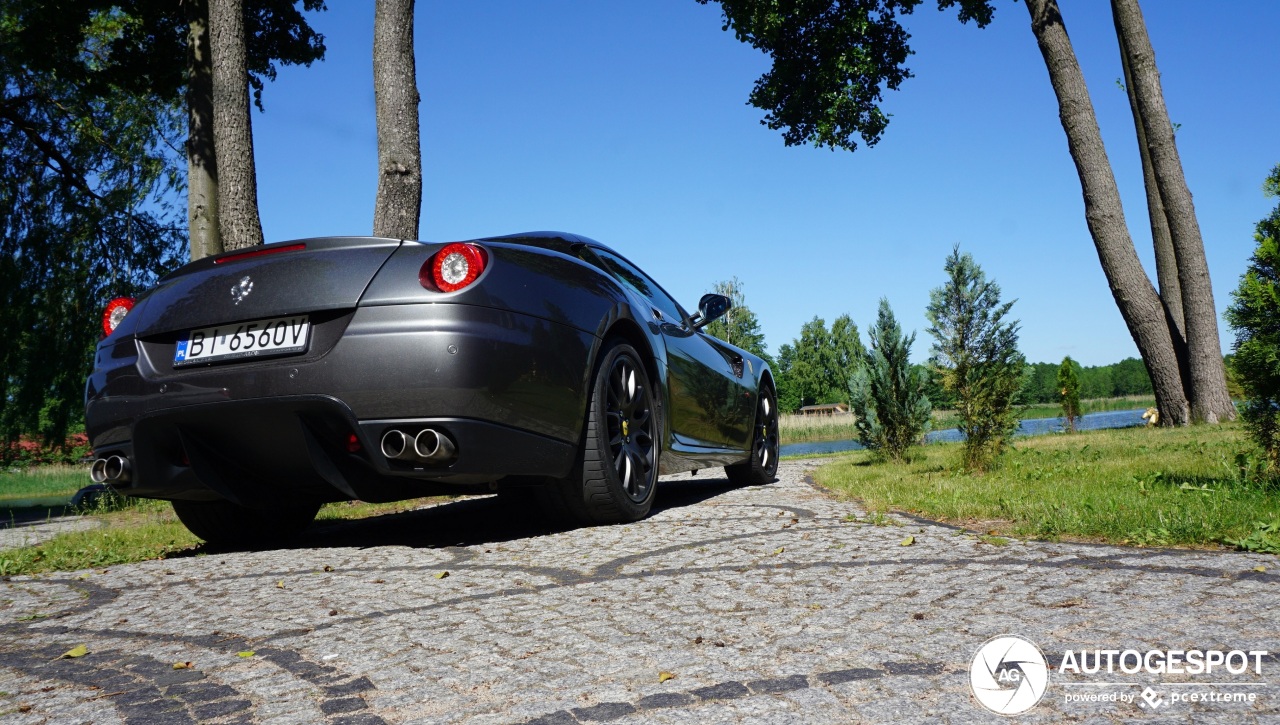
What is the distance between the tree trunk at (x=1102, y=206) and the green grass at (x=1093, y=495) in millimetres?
5455

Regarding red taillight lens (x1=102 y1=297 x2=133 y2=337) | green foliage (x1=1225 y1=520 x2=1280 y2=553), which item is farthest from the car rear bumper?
green foliage (x1=1225 y1=520 x2=1280 y2=553)

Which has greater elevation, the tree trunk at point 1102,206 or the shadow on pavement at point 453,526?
the tree trunk at point 1102,206

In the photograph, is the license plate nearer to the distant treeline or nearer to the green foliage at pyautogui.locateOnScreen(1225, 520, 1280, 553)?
the green foliage at pyautogui.locateOnScreen(1225, 520, 1280, 553)

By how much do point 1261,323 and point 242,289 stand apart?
4.55 m

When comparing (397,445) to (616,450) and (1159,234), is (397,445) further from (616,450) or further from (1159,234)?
(1159,234)

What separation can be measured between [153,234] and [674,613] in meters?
17.3

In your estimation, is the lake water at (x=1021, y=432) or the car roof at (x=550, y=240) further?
the lake water at (x=1021, y=432)

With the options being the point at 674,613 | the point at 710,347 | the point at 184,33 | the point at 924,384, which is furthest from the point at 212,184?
the point at 674,613

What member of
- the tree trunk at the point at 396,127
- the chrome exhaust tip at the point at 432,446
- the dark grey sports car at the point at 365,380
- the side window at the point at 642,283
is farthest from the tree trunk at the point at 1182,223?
the chrome exhaust tip at the point at 432,446

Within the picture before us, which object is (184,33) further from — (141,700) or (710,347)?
(141,700)

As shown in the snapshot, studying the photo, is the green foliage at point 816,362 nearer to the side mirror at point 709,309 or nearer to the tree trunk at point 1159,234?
the tree trunk at point 1159,234

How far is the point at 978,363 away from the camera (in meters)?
7.65

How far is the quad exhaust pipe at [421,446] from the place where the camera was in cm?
385

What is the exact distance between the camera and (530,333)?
4.18 metres
